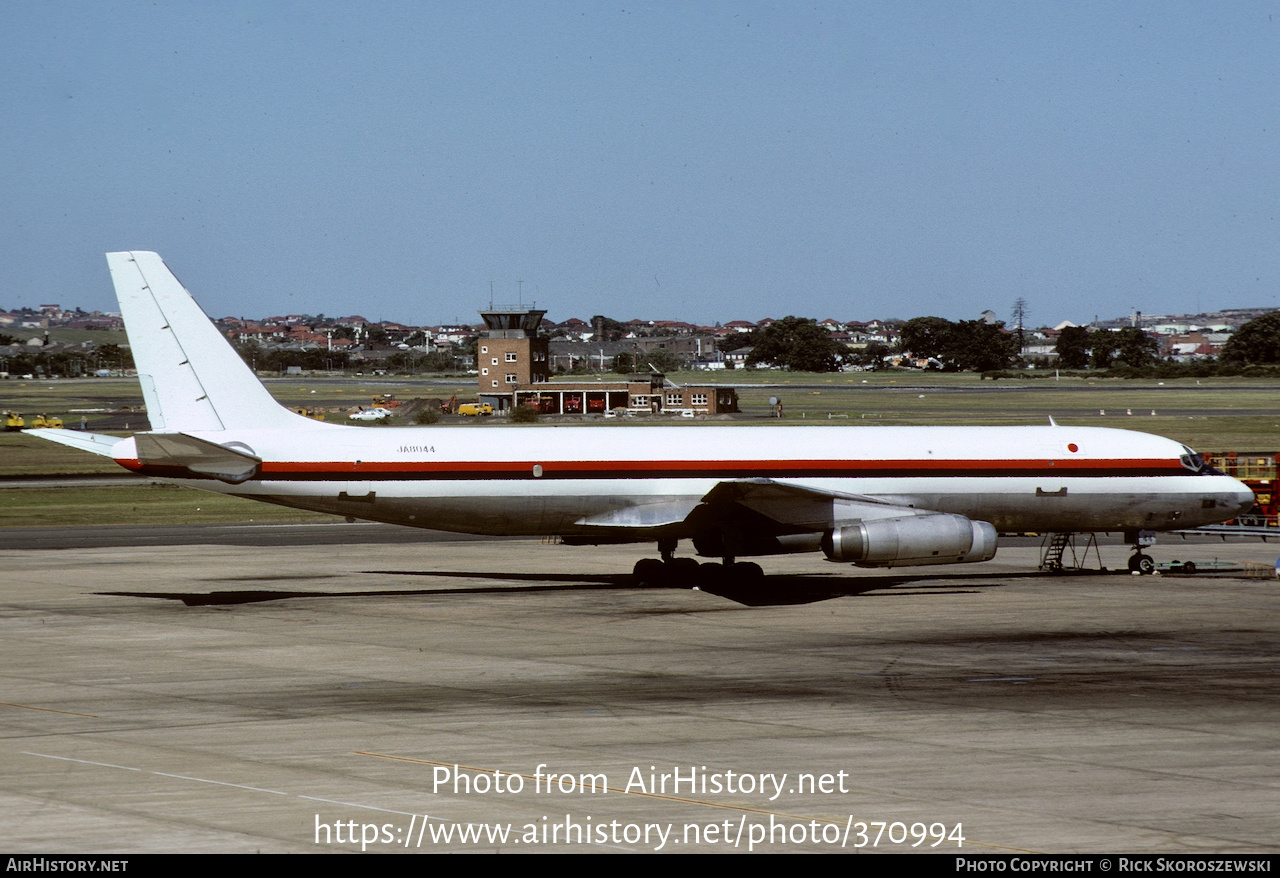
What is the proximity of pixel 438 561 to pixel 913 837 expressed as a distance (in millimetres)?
28079

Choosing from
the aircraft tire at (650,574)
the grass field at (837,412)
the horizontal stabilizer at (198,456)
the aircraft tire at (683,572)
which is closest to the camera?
the horizontal stabilizer at (198,456)

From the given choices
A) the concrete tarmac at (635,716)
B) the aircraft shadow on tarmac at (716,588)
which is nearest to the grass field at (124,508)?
the concrete tarmac at (635,716)

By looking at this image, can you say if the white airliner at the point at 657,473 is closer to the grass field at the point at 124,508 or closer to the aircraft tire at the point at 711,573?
the aircraft tire at the point at 711,573

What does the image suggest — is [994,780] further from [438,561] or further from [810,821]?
[438,561]

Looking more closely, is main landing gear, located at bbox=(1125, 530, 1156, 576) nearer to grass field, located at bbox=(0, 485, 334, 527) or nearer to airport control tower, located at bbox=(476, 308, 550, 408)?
grass field, located at bbox=(0, 485, 334, 527)

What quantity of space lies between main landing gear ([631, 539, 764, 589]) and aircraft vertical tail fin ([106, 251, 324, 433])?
1057cm

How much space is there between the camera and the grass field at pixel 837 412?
192 feet

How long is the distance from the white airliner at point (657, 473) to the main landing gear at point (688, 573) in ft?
0.22

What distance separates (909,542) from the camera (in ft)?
102

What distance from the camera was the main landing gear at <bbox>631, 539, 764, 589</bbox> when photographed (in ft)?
114

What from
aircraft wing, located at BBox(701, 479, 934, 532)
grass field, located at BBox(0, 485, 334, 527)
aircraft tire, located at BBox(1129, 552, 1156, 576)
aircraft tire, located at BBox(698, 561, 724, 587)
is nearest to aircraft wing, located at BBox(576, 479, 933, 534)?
aircraft wing, located at BBox(701, 479, 934, 532)

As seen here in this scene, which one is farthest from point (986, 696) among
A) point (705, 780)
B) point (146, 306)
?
point (146, 306)

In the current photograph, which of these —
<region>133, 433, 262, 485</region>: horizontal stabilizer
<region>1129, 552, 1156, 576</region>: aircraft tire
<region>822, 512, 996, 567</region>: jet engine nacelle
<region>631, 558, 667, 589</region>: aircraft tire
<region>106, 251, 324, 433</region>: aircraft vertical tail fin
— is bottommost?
<region>1129, 552, 1156, 576</region>: aircraft tire
